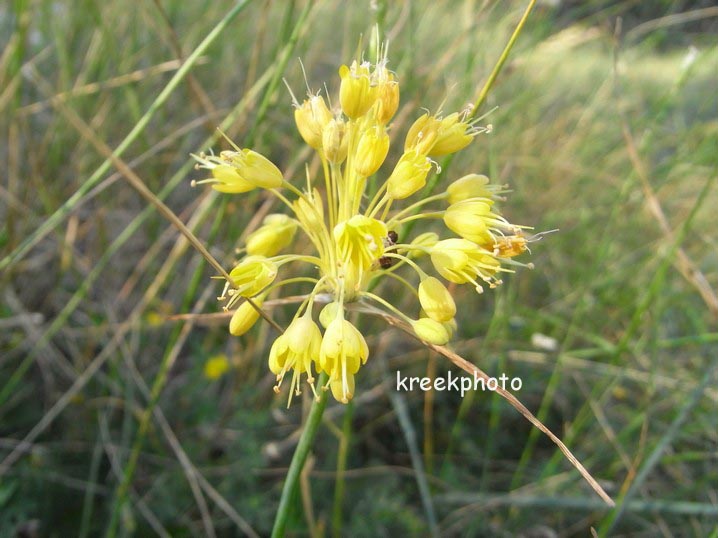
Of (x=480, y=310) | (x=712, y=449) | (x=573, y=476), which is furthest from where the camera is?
(x=480, y=310)

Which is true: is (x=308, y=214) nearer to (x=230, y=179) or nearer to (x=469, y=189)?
(x=230, y=179)

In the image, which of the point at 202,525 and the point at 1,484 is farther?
the point at 202,525

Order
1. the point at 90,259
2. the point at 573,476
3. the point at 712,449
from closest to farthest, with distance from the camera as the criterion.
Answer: the point at 573,476, the point at 712,449, the point at 90,259

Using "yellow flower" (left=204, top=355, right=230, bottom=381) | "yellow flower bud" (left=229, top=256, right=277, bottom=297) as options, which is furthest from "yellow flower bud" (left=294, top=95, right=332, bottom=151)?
"yellow flower" (left=204, top=355, right=230, bottom=381)

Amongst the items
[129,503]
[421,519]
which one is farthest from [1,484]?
[421,519]

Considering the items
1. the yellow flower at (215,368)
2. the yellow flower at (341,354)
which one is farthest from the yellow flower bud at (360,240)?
the yellow flower at (215,368)

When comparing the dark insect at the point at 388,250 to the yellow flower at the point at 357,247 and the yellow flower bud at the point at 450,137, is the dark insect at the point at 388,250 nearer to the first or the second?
the yellow flower at the point at 357,247

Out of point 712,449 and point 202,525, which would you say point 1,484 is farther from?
point 712,449
